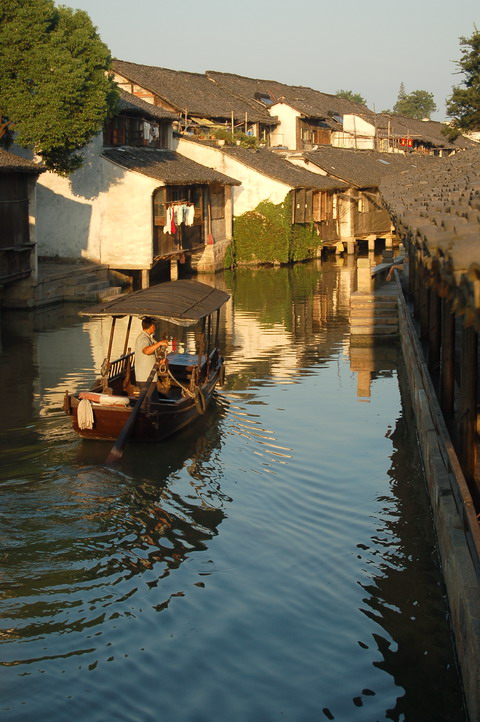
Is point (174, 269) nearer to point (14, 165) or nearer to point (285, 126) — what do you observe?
point (14, 165)

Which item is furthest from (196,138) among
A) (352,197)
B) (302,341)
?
(302,341)

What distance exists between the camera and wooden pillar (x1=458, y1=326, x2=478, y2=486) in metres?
7.96

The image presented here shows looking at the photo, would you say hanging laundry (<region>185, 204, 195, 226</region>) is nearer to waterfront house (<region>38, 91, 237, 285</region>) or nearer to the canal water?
waterfront house (<region>38, 91, 237, 285</region>)

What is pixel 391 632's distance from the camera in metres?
7.99

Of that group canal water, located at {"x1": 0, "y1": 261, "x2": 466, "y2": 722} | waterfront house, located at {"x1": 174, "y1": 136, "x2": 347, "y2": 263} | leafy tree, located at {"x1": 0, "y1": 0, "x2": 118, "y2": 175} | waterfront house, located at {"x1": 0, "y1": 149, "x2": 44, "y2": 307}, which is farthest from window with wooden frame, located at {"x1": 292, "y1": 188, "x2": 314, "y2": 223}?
canal water, located at {"x1": 0, "y1": 261, "x2": 466, "y2": 722}

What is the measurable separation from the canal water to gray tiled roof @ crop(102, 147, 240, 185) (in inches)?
658

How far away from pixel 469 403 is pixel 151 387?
676 centimetres

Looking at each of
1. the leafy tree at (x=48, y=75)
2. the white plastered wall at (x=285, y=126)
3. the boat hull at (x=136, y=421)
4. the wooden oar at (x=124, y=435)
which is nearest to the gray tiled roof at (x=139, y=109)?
the leafy tree at (x=48, y=75)

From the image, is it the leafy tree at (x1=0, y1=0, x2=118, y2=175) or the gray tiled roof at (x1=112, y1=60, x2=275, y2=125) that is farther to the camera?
the gray tiled roof at (x1=112, y1=60, x2=275, y2=125)

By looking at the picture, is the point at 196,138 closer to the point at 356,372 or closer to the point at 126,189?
the point at 126,189

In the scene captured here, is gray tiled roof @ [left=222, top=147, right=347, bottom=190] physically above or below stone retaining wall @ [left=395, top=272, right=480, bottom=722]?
above

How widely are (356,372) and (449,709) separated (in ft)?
43.2

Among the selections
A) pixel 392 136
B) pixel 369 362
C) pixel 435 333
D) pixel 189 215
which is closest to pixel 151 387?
pixel 435 333

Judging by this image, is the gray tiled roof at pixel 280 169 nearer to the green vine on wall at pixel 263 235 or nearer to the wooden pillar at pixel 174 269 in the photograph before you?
the green vine on wall at pixel 263 235
